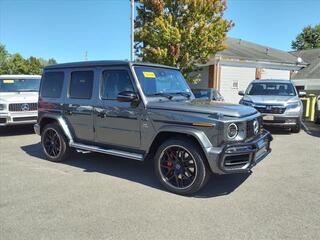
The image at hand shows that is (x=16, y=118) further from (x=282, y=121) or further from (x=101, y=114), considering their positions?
(x=282, y=121)

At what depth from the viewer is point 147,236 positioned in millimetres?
3584

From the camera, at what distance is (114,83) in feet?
19.0

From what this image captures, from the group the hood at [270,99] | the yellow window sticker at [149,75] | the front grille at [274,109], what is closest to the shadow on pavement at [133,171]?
the yellow window sticker at [149,75]

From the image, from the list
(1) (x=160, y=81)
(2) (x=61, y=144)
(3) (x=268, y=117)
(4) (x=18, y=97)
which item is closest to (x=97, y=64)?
(1) (x=160, y=81)

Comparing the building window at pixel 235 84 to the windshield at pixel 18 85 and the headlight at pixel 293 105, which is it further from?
the windshield at pixel 18 85

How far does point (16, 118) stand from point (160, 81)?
20.4 feet

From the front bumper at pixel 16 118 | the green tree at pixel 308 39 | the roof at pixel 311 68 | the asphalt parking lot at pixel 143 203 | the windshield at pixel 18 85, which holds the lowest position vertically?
the asphalt parking lot at pixel 143 203

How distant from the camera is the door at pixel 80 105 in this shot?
20.1 feet

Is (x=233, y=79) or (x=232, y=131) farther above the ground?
(x=233, y=79)

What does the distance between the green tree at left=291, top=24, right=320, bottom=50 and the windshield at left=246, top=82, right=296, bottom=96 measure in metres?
51.9

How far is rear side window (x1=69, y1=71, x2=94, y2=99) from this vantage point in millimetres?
6152

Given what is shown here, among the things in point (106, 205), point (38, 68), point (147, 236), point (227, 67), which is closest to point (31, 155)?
point (106, 205)

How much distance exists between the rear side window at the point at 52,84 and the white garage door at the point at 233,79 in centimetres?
1624

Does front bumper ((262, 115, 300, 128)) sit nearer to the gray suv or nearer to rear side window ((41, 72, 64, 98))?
the gray suv
